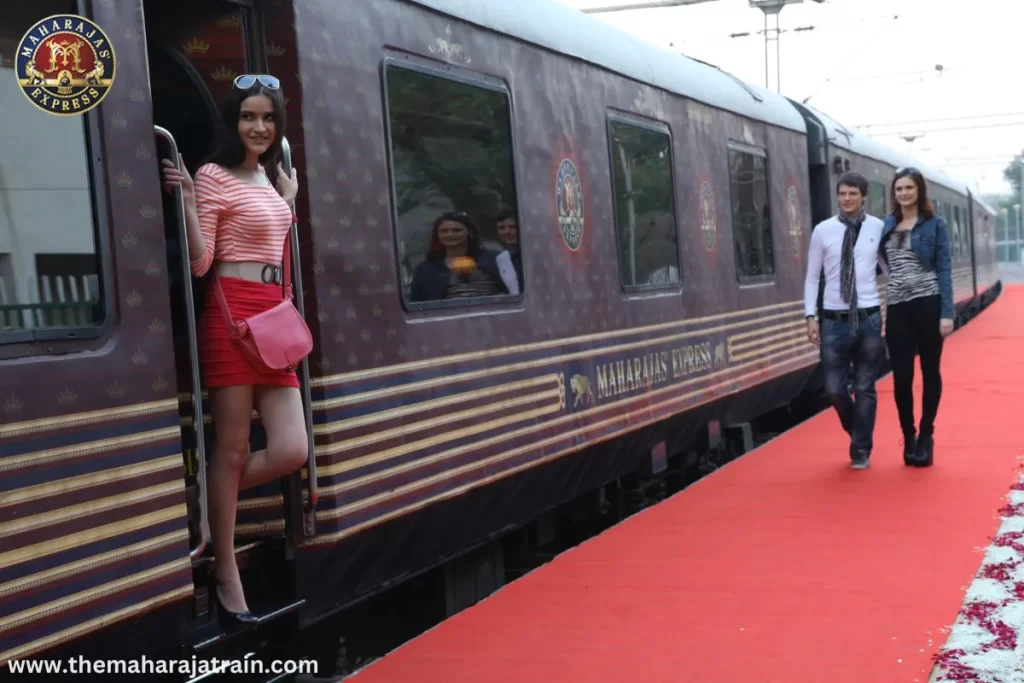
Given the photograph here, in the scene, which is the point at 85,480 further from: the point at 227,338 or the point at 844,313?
the point at 844,313

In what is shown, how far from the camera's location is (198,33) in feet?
16.0

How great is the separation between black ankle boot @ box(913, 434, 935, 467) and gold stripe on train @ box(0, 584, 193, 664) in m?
5.61

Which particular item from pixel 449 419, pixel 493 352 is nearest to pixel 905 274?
pixel 493 352

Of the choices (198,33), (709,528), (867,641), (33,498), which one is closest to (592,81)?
(709,528)

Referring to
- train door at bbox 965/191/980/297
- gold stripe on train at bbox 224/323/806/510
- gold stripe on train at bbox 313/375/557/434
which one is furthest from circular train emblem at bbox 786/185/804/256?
train door at bbox 965/191/980/297

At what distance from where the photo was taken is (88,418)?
3.83 metres

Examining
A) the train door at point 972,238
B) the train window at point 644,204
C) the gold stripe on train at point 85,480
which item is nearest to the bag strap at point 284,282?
the gold stripe on train at point 85,480

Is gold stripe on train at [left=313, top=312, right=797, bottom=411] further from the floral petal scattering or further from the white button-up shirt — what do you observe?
the floral petal scattering

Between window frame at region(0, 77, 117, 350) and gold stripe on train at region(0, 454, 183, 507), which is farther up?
window frame at region(0, 77, 117, 350)

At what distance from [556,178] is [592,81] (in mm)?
889

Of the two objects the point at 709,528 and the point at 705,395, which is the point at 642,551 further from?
the point at 705,395

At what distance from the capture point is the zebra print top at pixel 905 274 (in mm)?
8359

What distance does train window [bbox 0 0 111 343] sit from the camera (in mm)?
3666

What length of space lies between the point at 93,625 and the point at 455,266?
2.64 metres
